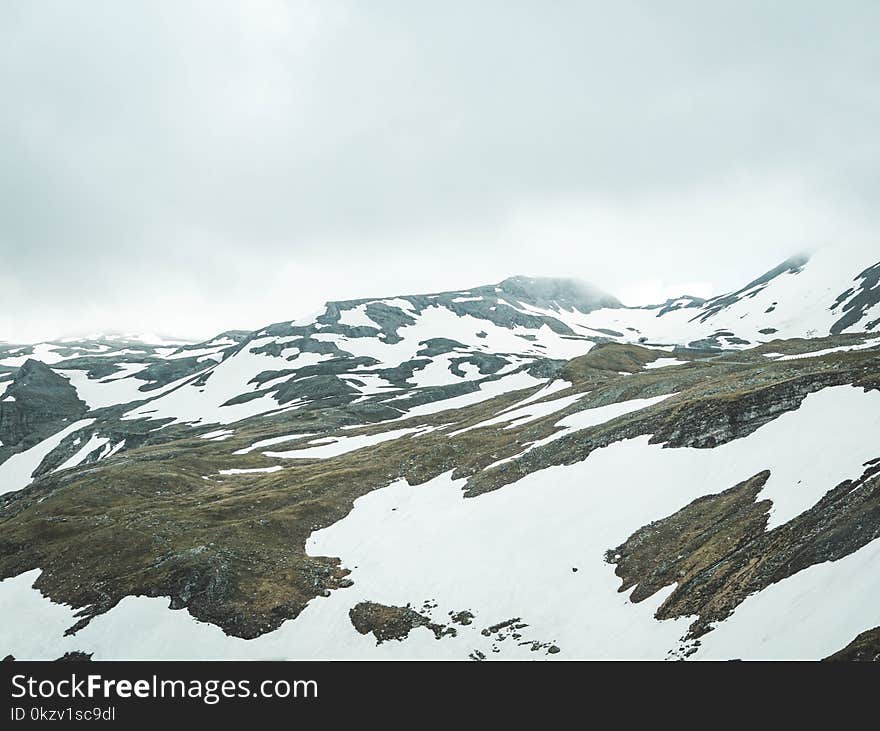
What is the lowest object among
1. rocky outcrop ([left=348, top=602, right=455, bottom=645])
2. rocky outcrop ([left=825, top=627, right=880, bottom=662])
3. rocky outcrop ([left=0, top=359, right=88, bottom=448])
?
rocky outcrop ([left=348, top=602, right=455, bottom=645])

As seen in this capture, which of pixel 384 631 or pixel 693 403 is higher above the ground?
pixel 693 403

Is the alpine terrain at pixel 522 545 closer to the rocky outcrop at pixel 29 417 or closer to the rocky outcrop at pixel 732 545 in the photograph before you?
the rocky outcrop at pixel 732 545

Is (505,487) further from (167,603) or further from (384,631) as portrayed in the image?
(167,603)

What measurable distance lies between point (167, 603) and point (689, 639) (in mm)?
31268

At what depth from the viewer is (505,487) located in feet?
157

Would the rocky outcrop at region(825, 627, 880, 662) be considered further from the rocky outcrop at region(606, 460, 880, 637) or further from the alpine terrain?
the rocky outcrop at region(606, 460, 880, 637)

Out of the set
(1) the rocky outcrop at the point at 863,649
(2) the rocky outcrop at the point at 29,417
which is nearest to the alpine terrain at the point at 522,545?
(1) the rocky outcrop at the point at 863,649

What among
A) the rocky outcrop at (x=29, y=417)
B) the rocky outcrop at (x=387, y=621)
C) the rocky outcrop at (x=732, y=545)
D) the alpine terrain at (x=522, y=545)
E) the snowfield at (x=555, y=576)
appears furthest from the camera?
the rocky outcrop at (x=29, y=417)

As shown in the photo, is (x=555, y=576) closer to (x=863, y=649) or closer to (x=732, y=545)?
(x=732, y=545)

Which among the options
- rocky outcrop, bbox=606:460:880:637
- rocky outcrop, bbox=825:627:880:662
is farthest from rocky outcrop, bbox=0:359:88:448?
rocky outcrop, bbox=825:627:880:662

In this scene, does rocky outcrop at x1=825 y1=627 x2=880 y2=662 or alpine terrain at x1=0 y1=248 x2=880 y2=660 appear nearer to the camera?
rocky outcrop at x1=825 y1=627 x2=880 y2=662

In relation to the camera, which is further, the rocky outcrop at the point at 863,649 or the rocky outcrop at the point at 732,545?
the rocky outcrop at the point at 732,545

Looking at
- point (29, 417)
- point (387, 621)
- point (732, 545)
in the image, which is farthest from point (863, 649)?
point (29, 417)

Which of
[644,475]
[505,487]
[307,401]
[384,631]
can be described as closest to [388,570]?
[384,631]
